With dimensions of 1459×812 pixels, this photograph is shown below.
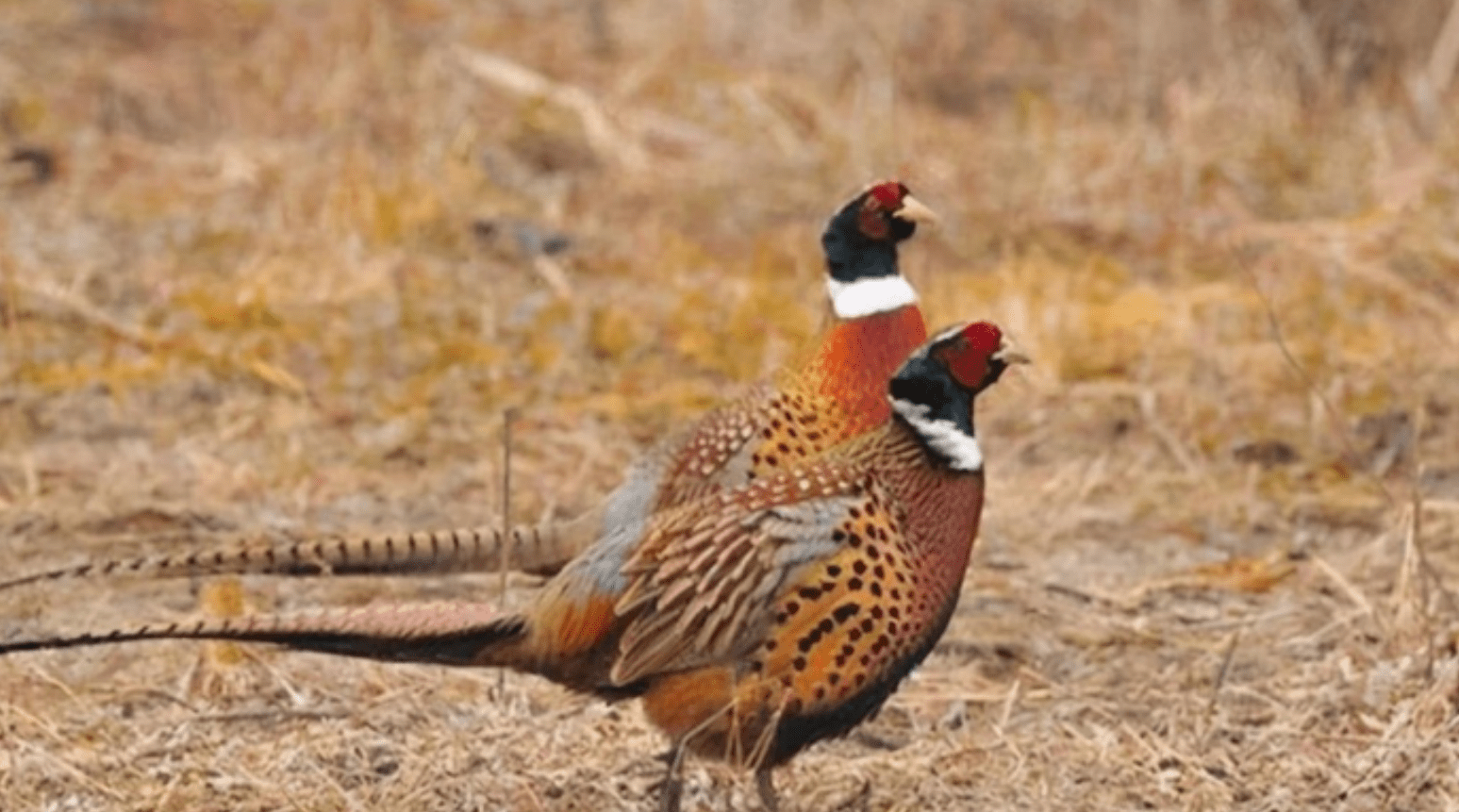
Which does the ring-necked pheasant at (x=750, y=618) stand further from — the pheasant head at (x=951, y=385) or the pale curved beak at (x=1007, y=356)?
the pale curved beak at (x=1007, y=356)

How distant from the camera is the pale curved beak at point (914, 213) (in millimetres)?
5570

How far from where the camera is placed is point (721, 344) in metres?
8.05

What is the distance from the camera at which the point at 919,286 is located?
8336mm

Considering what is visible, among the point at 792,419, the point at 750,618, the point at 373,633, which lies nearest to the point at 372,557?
the point at 373,633

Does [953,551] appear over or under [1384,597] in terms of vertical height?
over

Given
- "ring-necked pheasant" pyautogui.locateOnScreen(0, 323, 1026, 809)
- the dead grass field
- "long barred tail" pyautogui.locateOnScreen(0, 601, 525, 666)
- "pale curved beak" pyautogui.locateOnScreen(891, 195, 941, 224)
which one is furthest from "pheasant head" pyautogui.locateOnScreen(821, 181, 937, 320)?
"long barred tail" pyautogui.locateOnScreen(0, 601, 525, 666)

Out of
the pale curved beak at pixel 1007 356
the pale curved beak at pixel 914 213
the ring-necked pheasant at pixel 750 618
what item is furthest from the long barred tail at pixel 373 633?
the pale curved beak at pixel 914 213

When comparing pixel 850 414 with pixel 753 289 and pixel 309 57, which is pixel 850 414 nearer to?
pixel 753 289

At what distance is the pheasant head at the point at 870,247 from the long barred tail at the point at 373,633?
1.22 m

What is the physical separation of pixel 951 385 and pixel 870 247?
1.03 meters

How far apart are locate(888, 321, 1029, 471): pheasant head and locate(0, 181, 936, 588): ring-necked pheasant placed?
24.3 inches

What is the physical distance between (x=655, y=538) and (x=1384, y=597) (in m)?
2.07

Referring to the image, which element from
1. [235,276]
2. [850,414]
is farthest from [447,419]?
[850,414]

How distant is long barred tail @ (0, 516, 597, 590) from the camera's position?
4570 mm
